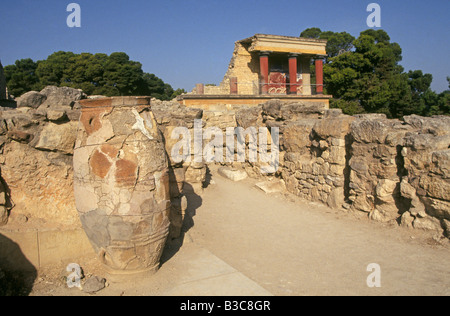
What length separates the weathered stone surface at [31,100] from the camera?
4035mm

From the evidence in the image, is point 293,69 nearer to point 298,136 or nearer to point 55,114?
point 298,136

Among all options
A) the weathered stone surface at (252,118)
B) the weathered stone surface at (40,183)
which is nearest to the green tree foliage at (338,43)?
the weathered stone surface at (252,118)

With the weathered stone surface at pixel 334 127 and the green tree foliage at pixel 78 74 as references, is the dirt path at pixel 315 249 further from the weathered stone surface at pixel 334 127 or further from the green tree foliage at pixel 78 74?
the green tree foliage at pixel 78 74

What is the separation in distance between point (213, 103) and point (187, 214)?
9949mm

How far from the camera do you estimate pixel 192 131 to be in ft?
21.6

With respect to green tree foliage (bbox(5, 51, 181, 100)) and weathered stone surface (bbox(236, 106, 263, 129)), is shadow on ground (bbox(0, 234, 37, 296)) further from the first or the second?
green tree foliage (bbox(5, 51, 181, 100))

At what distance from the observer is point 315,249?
444 cm

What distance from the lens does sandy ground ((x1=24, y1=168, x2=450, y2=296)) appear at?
3340 mm

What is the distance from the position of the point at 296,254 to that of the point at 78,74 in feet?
84.9

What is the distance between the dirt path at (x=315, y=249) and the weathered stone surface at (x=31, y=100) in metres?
2.65

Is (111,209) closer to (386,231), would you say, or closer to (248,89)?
(386,231)

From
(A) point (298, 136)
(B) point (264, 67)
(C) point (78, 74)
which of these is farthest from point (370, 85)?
(C) point (78, 74)
